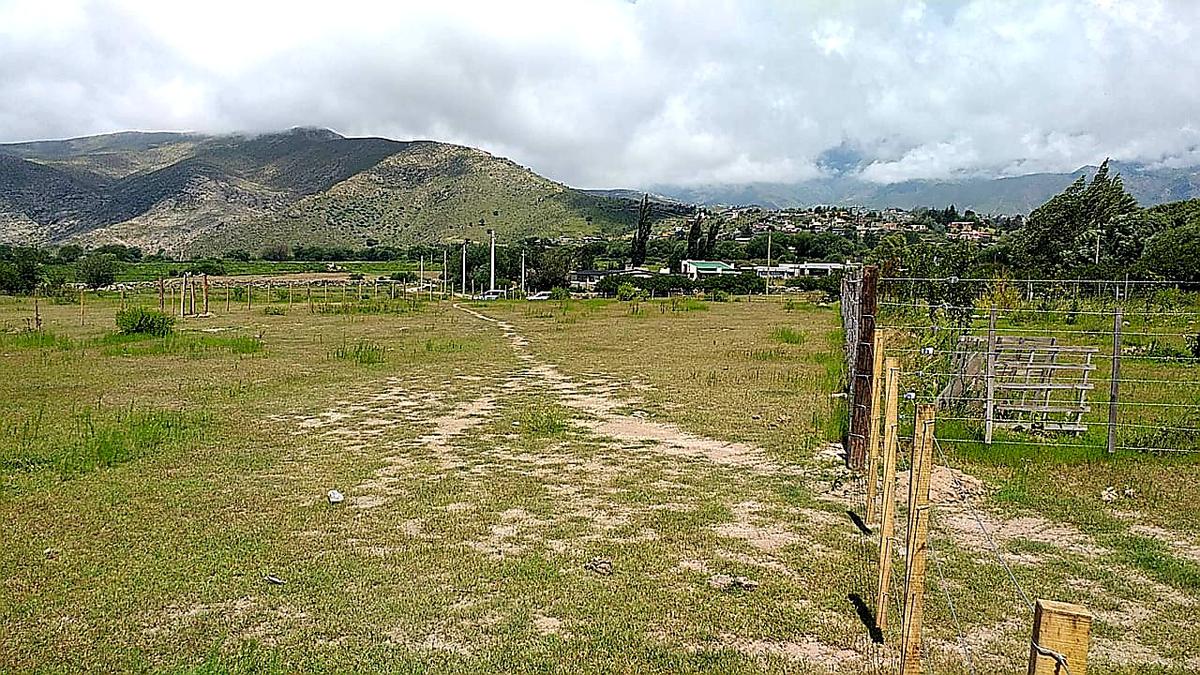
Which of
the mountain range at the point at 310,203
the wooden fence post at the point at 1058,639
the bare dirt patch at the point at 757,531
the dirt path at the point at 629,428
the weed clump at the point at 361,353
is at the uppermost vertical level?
the mountain range at the point at 310,203

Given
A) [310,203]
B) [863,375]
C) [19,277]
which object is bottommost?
[19,277]

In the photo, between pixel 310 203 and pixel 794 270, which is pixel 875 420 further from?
pixel 310 203

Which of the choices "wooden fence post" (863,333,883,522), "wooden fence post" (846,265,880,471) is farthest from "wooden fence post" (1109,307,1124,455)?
"wooden fence post" (863,333,883,522)

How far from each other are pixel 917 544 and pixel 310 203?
364ft

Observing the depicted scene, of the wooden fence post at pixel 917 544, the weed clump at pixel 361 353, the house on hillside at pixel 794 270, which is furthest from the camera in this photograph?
the house on hillside at pixel 794 270

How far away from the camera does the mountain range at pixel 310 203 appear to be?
99000mm

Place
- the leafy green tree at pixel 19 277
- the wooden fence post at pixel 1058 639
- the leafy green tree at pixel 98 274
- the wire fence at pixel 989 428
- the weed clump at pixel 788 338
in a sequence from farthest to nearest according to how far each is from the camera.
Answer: the leafy green tree at pixel 98 274 → the leafy green tree at pixel 19 277 → the weed clump at pixel 788 338 → the wire fence at pixel 989 428 → the wooden fence post at pixel 1058 639

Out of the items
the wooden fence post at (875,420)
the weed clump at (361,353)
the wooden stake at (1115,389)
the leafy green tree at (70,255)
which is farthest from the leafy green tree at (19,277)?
the wooden stake at (1115,389)

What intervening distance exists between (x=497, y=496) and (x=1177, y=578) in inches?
186

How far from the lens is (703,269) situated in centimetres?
7919

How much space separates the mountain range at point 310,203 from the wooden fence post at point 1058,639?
95.1 meters

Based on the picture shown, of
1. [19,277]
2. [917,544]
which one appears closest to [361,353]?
[917,544]

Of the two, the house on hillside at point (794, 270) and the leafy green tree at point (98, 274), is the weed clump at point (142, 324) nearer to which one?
the leafy green tree at point (98, 274)

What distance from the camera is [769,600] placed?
4.91 m
